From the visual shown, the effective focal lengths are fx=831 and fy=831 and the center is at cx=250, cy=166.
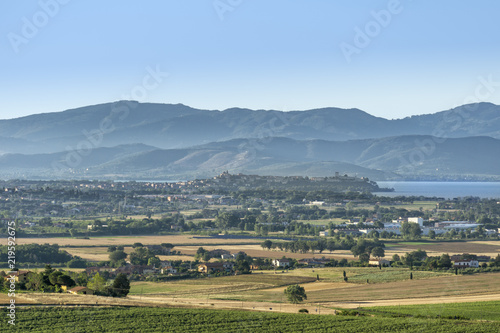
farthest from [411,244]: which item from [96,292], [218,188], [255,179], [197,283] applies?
[255,179]

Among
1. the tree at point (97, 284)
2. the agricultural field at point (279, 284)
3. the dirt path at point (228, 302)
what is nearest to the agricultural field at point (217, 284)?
the agricultural field at point (279, 284)

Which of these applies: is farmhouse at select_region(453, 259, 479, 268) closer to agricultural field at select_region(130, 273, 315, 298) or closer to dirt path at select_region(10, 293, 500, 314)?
agricultural field at select_region(130, 273, 315, 298)

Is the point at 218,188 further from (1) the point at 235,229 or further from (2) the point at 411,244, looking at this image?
(2) the point at 411,244

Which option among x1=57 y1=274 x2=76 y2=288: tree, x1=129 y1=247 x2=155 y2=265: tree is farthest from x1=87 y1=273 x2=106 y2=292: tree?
x1=129 y1=247 x2=155 y2=265: tree

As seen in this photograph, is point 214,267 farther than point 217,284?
Yes

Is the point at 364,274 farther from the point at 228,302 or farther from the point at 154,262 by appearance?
the point at 228,302

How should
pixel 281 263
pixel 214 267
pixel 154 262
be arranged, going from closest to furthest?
1. pixel 214 267
2. pixel 154 262
3. pixel 281 263

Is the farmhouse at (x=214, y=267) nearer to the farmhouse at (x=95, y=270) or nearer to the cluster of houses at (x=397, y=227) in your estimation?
the farmhouse at (x=95, y=270)

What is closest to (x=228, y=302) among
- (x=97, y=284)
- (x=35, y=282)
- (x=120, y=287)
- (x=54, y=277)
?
(x=120, y=287)
